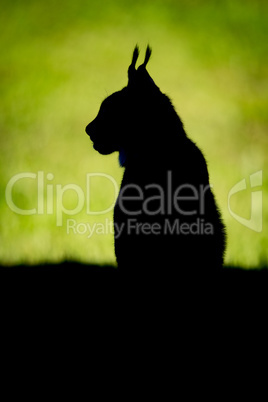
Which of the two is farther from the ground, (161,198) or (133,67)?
(133,67)

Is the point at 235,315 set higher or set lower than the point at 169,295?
lower

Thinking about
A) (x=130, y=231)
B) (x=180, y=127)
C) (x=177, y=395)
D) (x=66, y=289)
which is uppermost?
(x=180, y=127)

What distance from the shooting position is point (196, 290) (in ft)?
6.94

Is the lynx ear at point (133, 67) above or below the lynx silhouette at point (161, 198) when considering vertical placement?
above

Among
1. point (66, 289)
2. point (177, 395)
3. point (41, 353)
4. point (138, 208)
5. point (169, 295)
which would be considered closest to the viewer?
point (177, 395)

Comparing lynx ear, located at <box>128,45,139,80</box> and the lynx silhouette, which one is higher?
lynx ear, located at <box>128,45,139,80</box>

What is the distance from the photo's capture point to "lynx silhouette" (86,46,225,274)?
214 cm

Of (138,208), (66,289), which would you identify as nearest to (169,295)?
(138,208)

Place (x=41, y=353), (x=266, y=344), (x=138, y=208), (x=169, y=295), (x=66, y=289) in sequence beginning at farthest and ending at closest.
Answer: (x=66, y=289)
(x=138, y=208)
(x=169, y=295)
(x=266, y=344)
(x=41, y=353)

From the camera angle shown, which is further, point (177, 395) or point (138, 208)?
point (138, 208)

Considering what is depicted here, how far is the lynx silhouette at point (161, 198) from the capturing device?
7.03ft

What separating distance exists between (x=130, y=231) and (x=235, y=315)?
91 cm

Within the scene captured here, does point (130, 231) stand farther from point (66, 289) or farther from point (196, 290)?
point (66, 289)

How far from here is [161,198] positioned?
2.15 metres
